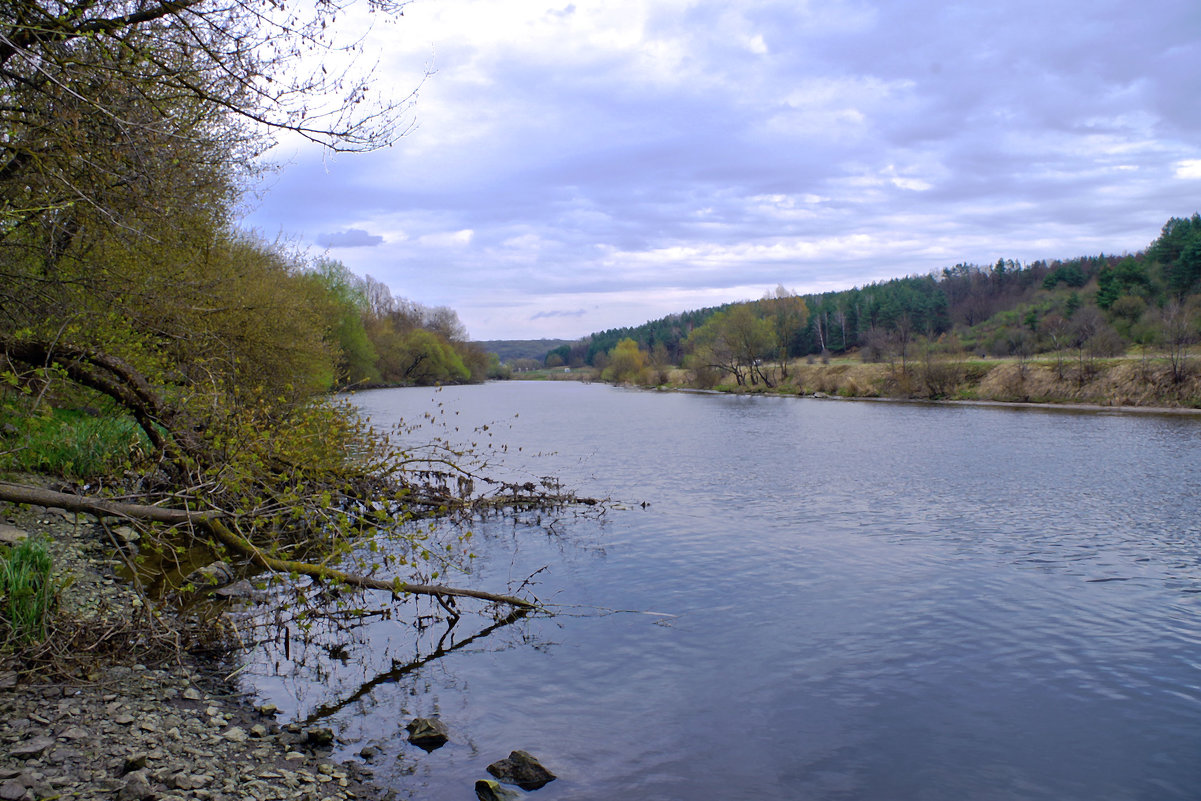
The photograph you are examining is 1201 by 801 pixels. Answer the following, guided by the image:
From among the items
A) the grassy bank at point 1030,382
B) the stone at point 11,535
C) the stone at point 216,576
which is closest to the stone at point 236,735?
the stone at point 11,535

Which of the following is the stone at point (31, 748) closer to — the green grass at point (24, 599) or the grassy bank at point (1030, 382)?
the green grass at point (24, 599)

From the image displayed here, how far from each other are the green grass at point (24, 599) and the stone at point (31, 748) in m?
1.61

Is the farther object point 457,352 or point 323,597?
point 457,352

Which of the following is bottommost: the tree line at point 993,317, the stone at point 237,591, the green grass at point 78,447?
the stone at point 237,591

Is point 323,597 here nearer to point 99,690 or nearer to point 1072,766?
point 99,690

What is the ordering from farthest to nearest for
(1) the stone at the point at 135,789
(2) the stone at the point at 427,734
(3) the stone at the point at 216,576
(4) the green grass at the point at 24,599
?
(3) the stone at the point at 216,576, (2) the stone at the point at 427,734, (4) the green grass at the point at 24,599, (1) the stone at the point at 135,789

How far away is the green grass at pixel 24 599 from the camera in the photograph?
7.05 metres

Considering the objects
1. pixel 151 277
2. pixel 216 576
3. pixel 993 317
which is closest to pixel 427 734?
pixel 216 576

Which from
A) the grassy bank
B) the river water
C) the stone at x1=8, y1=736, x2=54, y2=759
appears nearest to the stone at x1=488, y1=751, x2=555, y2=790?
the river water

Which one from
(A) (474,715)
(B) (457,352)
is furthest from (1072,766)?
(B) (457,352)

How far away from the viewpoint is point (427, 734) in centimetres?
744

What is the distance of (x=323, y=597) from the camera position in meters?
10.2

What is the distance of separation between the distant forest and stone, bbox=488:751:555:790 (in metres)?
59.7

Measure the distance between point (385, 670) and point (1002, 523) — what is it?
14511 mm
